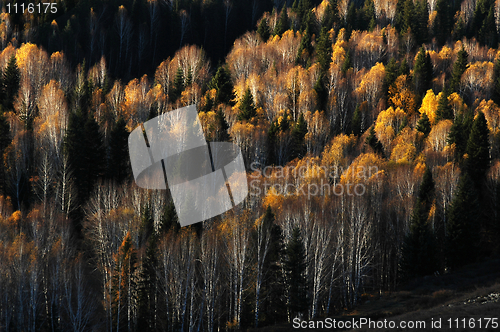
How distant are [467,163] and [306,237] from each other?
23.8 meters

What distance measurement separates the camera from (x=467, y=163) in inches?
1906

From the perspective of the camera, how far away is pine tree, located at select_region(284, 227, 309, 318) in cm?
3244

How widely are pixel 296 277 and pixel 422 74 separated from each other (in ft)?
168

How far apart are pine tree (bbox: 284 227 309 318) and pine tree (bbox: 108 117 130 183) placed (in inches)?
932

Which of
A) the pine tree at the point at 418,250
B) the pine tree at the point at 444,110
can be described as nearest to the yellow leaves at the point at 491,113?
the pine tree at the point at 444,110

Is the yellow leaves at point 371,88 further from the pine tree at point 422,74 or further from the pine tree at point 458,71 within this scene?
the pine tree at point 458,71

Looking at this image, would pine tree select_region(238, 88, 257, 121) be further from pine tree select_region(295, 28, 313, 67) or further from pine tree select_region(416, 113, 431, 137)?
pine tree select_region(295, 28, 313, 67)

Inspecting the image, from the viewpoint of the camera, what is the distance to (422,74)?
72250 millimetres

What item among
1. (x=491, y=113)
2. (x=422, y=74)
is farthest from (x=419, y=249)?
(x=422, y=74)

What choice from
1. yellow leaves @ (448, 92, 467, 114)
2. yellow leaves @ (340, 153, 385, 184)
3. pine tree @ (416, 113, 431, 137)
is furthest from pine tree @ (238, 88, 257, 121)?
yellow leaves @ (448, 92, 467, 114)

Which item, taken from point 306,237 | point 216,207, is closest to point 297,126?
point 216,207

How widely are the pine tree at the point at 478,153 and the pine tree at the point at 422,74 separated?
2175cm

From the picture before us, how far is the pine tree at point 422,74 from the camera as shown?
71500 mm

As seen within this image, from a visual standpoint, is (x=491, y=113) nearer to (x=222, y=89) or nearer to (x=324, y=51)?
(x=324, y=51)
